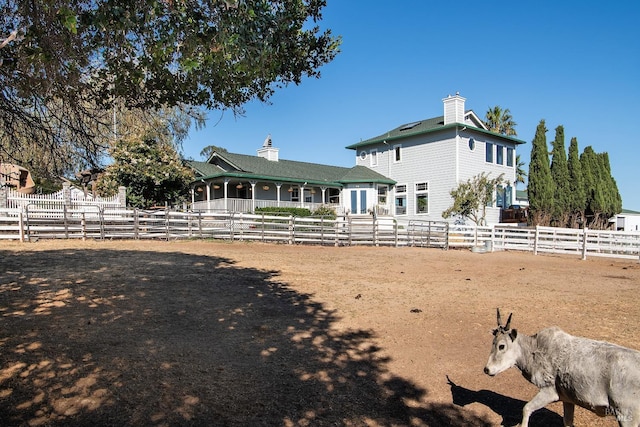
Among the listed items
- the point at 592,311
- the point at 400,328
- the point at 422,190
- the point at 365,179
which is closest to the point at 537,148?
the point at 422,190

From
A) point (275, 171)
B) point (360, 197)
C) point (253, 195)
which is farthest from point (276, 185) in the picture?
point (360, 197)

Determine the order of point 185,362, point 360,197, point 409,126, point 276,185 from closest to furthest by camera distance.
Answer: point 185,362, point 276,185, point 360,197, point 409,126

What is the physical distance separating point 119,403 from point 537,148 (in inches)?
1289

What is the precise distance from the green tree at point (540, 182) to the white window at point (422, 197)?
707 cm

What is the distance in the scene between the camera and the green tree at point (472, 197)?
30.7m

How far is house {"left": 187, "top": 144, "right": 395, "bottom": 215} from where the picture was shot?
32594 millimetres

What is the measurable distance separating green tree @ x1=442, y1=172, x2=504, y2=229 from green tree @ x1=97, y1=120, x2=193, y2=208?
18006 mm

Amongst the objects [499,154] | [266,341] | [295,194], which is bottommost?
[266,341]

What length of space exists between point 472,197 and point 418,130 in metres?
6.82

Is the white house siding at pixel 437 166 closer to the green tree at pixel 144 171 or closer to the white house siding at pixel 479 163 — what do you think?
the white house siding at pixel 479 163

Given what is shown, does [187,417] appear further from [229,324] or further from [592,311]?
[592,311]

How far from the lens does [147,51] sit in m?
6.40

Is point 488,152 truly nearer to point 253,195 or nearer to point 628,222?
point 253,195

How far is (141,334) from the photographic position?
6.56 metres
